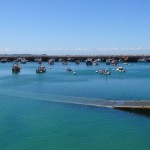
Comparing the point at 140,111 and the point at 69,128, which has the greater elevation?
the point at 140,111

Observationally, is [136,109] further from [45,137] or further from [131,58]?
[131,58]

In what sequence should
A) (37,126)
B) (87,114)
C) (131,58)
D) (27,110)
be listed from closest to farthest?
1. (37,126)
2. (87,114)
3. (27,110)
4. (131,58)

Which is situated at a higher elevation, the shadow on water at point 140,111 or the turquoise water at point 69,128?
the shadow on water at point 140,111

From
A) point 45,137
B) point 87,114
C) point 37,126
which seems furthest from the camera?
point 87,114

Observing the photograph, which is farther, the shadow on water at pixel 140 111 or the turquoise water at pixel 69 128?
the shadow on water at pixel 140 111

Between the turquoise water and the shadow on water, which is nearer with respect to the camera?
the turquoise water

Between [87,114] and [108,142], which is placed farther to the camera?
[87,114]

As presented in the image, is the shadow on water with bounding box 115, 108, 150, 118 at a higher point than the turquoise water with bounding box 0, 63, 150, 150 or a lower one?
higher

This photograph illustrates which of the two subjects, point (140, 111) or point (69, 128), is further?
point (140, 111)

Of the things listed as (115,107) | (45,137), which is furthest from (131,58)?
(45,137)
